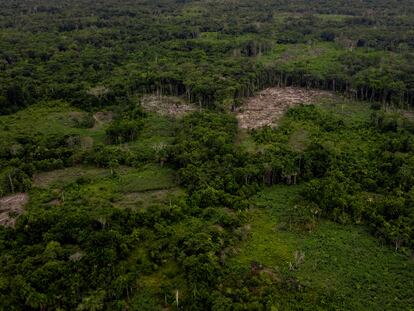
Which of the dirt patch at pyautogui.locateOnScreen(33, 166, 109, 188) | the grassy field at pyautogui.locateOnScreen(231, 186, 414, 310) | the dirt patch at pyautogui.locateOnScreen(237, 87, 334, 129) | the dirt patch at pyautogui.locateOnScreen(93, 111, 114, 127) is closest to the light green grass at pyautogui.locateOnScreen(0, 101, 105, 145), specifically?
the dirt patch at pyautogui.locateOnScreen(93, 111, 114, 127)

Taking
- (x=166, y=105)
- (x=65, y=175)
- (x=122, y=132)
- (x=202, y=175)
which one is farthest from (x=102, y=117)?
(x=202, y=175)

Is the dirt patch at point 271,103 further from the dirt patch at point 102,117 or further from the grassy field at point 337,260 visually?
the grassy field at point 337,260

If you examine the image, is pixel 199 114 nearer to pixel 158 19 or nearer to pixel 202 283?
pixel 202 283

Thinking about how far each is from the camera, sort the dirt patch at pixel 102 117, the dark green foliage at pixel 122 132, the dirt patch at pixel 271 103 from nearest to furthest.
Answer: the dark green foliage at pixel 122 132 → the dirt patch at pixel 102 117 → the dirt patch at pixel 271 103

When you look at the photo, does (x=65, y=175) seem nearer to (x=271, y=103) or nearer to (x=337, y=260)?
(x=337, y=260)

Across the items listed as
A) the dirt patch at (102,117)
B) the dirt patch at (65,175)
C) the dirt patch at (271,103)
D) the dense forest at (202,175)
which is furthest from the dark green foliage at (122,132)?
the dirt patch at (271,103)

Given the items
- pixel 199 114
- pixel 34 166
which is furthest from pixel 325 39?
pixel 34 166

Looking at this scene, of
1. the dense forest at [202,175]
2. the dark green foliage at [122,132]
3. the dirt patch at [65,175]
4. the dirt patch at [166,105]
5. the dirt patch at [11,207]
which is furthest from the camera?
the dirt patch at [166,105]
